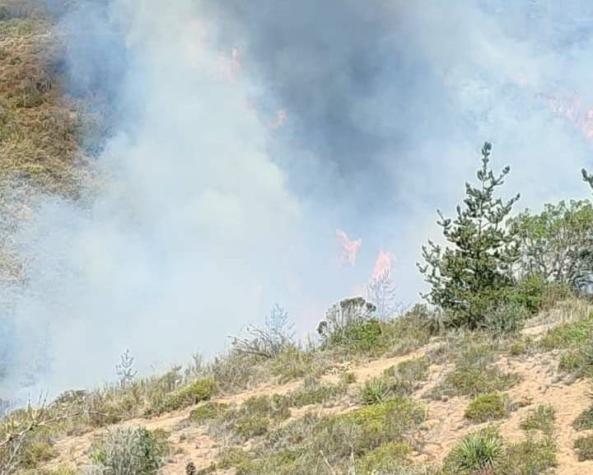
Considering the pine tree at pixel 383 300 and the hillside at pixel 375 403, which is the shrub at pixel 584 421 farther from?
the pine tree at pixel 383 300

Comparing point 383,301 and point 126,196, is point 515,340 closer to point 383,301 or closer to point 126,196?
point 383,301

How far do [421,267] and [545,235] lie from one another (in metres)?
3.07

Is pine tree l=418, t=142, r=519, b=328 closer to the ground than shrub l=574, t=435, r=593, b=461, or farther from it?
farther from it

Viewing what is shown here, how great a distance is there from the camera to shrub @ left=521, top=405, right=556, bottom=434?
8.74m

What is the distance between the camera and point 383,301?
72.8 ft

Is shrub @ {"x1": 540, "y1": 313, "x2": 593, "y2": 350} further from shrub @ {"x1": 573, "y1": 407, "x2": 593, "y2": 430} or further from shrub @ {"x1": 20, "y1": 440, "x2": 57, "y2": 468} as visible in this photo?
shrub @ {"x1": 20, "y1": 440, "x2": 57, "y2": 468}

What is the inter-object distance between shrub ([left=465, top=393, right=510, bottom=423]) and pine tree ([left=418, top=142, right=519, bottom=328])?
4.64 meters

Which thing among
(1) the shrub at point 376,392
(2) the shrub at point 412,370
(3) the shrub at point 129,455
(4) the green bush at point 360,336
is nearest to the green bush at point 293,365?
(4) the green bush at point 360,336

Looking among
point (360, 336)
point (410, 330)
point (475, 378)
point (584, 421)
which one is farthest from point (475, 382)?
point (360, 336)

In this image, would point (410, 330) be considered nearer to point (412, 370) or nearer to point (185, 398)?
point (412, 370)

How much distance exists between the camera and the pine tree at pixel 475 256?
14.8 metres

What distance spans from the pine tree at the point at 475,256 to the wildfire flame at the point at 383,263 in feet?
65.5

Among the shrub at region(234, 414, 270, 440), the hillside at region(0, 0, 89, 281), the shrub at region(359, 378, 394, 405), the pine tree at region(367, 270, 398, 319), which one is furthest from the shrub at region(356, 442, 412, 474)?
the hillside at region(0, 0, 89, 281)

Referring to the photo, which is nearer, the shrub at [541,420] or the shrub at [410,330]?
the shrub at [541,420]
